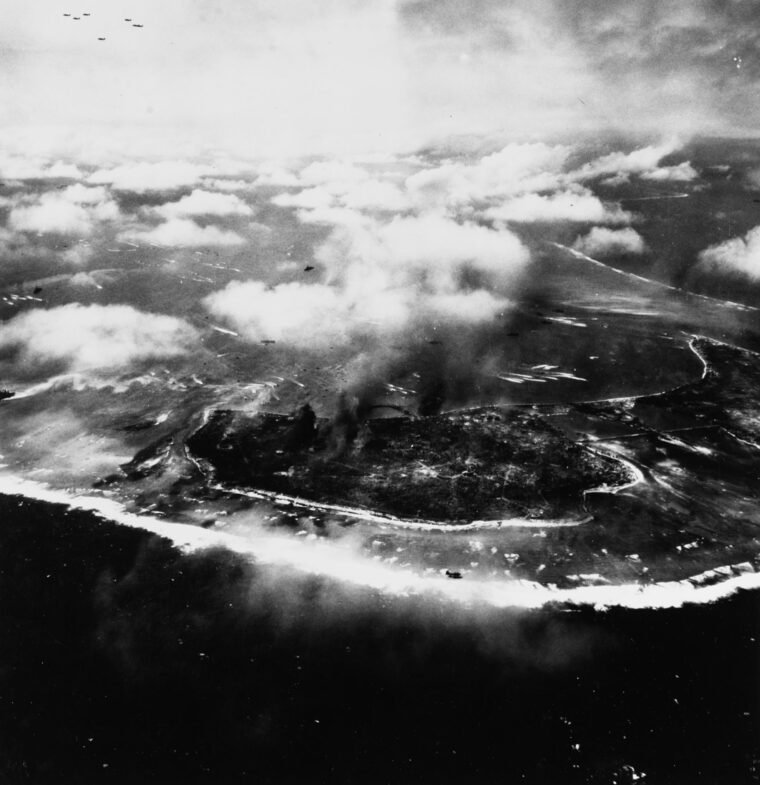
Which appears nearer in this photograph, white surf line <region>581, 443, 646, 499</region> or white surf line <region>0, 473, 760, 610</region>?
white surf line <region>0, 473, 760, 610</region>

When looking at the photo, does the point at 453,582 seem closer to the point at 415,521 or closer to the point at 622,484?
the point at 415,521

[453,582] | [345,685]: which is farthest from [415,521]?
[345,685]

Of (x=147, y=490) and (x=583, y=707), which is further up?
(x=583, y=707)

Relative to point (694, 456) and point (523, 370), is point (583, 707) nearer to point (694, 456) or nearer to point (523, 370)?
point (694, 456)

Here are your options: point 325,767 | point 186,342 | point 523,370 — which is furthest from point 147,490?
point 523,370

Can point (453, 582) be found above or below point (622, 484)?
below

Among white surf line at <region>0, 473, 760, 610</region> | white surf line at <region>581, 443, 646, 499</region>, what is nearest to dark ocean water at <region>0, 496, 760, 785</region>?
white surf line at <region>0, 473, 760, 610</region>

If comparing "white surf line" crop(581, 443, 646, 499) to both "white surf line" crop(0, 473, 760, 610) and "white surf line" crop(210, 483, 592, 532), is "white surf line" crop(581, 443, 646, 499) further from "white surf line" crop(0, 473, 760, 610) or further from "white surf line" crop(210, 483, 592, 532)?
"white surf line" crop(0, 473, 760, 610)
